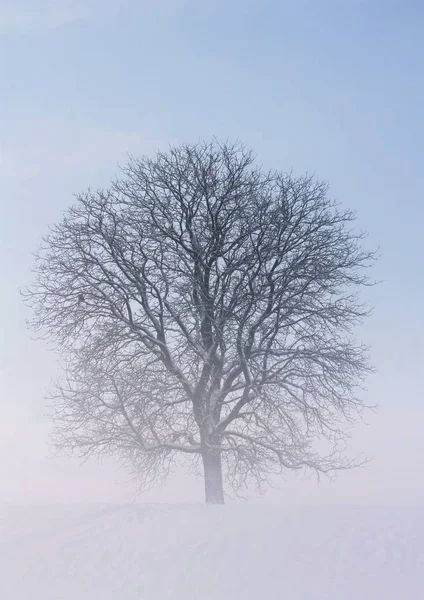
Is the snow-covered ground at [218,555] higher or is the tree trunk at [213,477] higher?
the tree trunk at [213,477]

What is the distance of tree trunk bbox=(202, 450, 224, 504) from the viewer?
17.1 metres

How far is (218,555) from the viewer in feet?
42.1

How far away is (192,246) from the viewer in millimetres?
17531

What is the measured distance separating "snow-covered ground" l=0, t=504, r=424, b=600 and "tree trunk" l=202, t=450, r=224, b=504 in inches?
42.7

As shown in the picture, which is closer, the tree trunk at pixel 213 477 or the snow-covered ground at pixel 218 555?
the snow-covered ground at pixel 218 555

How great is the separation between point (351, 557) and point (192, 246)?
817 centimetres

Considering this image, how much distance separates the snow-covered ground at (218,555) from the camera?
11.5 meters

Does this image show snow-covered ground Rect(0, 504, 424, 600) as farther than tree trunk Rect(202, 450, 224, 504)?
No

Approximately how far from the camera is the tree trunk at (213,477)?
56.2 feet

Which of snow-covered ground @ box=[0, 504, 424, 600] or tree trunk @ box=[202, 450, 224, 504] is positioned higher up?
tree trunk @ box=[202, 450, 224, 504]

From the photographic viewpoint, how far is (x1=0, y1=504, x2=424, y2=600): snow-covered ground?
452 inches

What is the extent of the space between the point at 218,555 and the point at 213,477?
4.39 metres

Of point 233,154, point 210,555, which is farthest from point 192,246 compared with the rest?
point 210,555

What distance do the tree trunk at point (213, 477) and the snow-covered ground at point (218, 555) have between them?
108 centimetres
